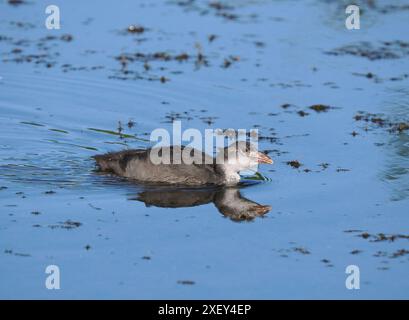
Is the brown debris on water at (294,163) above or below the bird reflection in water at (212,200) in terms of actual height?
above

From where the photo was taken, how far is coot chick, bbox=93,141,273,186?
11.5 meters

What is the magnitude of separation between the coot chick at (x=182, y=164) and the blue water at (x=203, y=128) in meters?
0.28

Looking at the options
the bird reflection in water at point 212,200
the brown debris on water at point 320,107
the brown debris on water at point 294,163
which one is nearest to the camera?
the bird reflection in water at point 212,200

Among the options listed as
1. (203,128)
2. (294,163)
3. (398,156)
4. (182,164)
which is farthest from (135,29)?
(398,156)

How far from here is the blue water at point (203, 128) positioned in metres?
8.95

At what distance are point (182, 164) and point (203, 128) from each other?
1.86 meters

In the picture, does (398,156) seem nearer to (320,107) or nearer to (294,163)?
Answer: (294,163)

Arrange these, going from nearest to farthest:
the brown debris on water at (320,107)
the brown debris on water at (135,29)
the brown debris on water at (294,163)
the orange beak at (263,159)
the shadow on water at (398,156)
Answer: the shadow on water at (398,156) → the orange beak at (263,159) → the brown debris on water at (294,163) → the brown debris on water at (320,107) → the brown debris on water at (135,29)

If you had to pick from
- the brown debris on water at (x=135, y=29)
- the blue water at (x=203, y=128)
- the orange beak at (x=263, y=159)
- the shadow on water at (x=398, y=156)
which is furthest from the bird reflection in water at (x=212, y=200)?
the brown debris on water at (x=135, y=29)

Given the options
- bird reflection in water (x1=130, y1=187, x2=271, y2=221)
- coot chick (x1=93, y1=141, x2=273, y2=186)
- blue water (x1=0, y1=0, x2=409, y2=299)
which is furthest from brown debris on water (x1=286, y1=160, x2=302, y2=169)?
bird reflection in water (x1=130, y1=187, x2=271, y2=221)

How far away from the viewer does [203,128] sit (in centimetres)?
1335

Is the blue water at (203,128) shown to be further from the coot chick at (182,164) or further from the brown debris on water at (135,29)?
the coot chick at (182,164)
